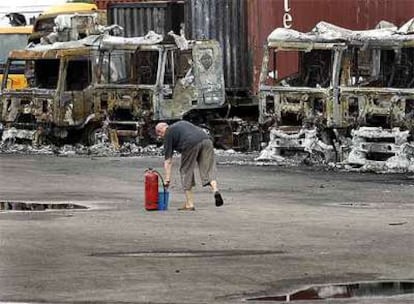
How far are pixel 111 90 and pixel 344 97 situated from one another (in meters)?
5.88

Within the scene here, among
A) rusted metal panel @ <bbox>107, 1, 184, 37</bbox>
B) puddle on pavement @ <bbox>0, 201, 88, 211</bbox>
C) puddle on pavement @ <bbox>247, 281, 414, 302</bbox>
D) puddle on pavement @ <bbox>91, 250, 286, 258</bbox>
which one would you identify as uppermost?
rusted metal panel @ <bbox>107, 1, 184, 37</bbox>

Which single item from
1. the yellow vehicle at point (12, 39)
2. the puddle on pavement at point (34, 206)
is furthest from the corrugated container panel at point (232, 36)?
the puddle on pavement at point (34, 206)

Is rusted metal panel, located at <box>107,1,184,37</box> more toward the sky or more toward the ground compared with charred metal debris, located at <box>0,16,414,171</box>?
more toward the sky

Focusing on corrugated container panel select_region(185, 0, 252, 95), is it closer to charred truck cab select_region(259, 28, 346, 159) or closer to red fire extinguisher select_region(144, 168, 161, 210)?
charred truck cab select_region(259, 28, 346, 159)

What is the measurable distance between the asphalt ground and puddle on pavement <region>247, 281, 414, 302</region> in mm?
92

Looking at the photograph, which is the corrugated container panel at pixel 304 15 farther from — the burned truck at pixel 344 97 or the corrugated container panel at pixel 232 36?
the burned truck at pixel 344 97

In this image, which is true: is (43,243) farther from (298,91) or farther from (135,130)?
(135,130)

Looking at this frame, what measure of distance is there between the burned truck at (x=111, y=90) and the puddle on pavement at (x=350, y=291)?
15695 mm

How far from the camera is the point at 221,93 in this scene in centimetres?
2636

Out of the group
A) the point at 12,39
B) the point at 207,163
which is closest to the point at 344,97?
the point at 207,163

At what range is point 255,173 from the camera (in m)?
21.8

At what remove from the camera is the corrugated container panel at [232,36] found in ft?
89.4

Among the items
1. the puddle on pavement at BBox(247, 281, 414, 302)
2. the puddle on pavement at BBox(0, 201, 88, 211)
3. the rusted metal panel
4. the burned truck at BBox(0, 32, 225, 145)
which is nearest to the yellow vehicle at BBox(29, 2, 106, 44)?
the rusted metal panel

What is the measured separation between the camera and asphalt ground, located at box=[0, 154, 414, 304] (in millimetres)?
10023
